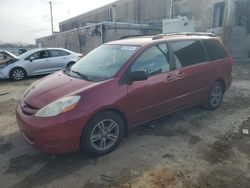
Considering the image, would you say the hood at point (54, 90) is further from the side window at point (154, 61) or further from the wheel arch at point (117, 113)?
the side window at point (154, 61)

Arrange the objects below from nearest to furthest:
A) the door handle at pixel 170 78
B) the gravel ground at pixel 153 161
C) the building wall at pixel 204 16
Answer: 1. the gravel ground at pixel 153 161
2. the door handle at pixel 170 78
3. the building wall at pixel 204 16

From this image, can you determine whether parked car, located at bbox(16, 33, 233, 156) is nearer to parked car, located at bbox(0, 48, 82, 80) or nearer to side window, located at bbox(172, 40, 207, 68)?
side window, located at bbox(172, 40, 207, 68)

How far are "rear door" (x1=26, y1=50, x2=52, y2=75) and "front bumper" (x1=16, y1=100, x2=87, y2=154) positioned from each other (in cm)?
817

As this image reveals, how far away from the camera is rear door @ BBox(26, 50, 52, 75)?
35.9ft

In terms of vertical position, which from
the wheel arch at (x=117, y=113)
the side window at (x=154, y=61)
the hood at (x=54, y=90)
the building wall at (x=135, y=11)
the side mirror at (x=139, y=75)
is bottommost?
the wheel arch at (x=117, y=113)

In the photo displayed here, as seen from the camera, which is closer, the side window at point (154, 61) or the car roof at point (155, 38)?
the side window at point (154, 61)

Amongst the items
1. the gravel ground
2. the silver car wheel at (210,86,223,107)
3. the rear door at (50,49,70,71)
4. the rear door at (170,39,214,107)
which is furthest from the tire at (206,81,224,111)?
the rear door at (50,49,70,71)

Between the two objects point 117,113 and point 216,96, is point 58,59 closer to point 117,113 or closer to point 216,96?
point 216,96

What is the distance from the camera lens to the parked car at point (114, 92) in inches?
130

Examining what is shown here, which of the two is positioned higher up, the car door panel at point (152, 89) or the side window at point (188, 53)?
the side window at point (188, 53)

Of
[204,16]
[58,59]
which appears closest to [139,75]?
[58,59]

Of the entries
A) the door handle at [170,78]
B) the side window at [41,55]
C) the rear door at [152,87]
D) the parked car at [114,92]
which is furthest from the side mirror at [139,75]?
the side window at [41,55]

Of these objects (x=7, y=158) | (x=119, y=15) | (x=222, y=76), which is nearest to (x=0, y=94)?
(x=7, y=158)

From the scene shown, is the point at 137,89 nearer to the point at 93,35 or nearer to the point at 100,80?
the point at 100,80
